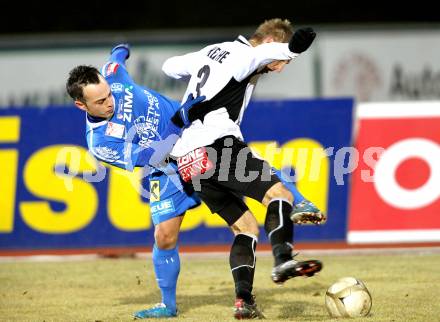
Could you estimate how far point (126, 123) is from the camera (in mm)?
7715

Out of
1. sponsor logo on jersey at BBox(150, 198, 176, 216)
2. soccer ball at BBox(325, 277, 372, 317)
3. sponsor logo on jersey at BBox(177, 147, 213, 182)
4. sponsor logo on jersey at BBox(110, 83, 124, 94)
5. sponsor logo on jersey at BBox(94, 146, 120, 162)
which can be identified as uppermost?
sponsor logo on jersey at BBox(110, 83, 124, 94)

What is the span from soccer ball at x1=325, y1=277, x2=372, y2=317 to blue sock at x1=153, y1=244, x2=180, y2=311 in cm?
134

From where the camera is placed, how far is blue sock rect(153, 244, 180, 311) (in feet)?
26.4

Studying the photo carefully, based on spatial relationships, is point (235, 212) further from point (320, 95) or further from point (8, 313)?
point (320, 95)

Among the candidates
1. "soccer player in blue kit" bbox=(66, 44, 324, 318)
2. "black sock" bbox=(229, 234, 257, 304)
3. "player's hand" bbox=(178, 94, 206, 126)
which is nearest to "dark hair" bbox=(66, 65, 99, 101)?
"soccer player in blue kit" bbox=(66, 44, 324, 318)

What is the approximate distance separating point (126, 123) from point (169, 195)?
2.33 ft

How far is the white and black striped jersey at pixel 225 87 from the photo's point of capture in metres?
7.19

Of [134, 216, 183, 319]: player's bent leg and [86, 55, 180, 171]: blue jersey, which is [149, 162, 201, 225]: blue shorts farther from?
[86, 55, 180, 171]: blue jersey

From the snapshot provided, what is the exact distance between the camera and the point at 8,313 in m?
8.25

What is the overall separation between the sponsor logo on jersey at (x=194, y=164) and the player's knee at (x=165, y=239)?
0.80 m

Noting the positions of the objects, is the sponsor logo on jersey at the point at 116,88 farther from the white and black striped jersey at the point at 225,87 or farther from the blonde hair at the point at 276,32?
the blonde hair at the point at 276,32

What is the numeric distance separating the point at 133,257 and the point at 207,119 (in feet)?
16.3

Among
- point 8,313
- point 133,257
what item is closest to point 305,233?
point 133,257

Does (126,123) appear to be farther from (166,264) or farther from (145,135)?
(166,264)
